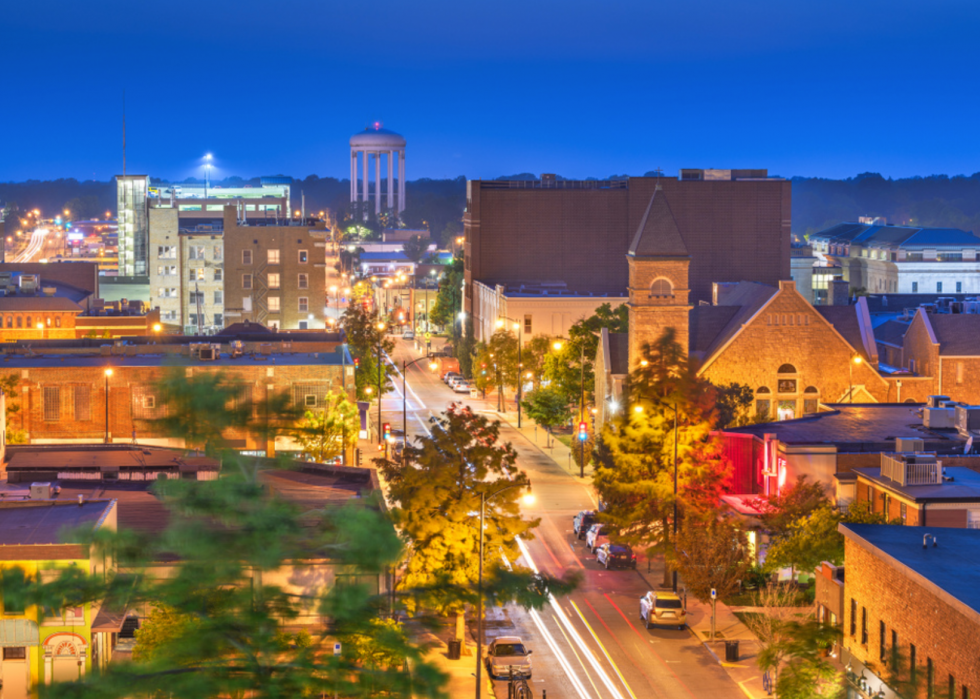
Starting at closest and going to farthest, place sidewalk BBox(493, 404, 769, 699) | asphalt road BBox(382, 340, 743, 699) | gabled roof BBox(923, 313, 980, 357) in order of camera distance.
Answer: asphalt road BBox(382, 340, 743, 699) < sidewalk BBox(493, 404, 769, 699) < gabled roof BBox(923, 313, 980, 357)

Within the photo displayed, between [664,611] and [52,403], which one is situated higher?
[52,403]

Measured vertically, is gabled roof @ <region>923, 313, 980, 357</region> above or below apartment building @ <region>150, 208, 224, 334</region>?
below

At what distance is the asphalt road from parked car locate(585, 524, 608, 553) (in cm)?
36

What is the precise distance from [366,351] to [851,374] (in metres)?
38.4

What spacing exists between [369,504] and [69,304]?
90.3m

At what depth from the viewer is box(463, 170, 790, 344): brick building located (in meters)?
144

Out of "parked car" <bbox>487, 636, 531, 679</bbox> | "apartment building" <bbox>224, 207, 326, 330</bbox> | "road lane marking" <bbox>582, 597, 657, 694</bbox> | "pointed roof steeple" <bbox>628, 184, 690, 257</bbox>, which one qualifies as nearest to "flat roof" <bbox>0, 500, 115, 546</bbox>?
"parked car" <bbox>487, 636, 531, 679</bbox>

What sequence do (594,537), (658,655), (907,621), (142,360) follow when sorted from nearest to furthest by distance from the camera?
1. (907,621)
2. (658,655)
3. (594,537)
4. (142,360)

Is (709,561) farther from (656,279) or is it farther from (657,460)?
(656,279)

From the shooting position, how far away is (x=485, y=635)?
45750 millimetres

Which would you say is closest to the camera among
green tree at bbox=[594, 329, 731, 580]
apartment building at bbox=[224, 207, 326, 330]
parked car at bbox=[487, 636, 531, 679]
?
parked car at bbox=[487, 636, 531, 679]

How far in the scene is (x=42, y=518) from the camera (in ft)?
124

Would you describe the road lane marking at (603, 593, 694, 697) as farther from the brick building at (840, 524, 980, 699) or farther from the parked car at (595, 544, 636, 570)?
→ the brick building at (840, 524, 980, 699)

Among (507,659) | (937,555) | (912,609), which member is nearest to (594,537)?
(507,659)
